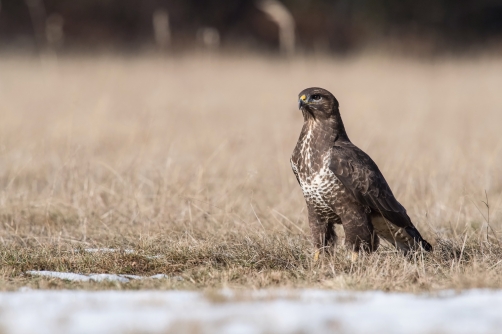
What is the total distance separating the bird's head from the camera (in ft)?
15.5

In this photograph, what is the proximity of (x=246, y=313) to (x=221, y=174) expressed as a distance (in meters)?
4.22

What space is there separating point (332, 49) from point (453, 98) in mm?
8076

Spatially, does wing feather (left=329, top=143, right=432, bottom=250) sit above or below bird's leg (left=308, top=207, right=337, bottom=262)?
above

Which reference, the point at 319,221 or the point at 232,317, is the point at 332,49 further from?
the point at 232,317

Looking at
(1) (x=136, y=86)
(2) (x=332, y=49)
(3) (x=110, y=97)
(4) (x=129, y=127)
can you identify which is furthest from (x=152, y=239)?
(2) (x=332, y=49)

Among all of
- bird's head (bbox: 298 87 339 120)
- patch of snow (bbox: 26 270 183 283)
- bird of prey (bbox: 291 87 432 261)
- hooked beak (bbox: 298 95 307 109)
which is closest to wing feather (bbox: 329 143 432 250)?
bird of prey (bbox: 291 87 432 261)

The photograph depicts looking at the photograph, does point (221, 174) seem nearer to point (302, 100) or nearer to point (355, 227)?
point (302, 100)

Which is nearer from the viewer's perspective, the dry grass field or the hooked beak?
the dry grass field

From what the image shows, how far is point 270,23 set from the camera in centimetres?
2216

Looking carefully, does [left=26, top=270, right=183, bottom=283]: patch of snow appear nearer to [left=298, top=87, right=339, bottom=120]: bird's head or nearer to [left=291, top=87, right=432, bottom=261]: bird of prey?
[left=291, top=87, right=432, bottom=261]: bird of prey

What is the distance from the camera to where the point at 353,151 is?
4598 millimetres

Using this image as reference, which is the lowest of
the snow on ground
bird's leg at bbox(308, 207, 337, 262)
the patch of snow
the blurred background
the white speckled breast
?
the patch of snow

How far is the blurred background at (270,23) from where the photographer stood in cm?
1980

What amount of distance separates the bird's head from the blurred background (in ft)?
47.0
